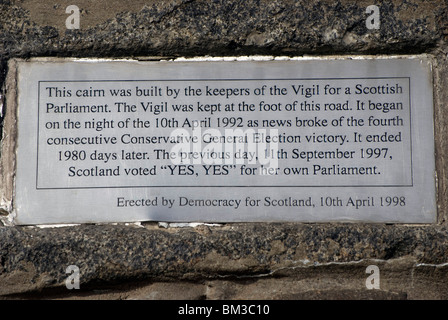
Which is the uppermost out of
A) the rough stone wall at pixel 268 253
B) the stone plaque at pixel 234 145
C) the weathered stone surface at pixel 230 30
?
the weathered stone surface at pixel 230 30

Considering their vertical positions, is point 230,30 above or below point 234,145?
above

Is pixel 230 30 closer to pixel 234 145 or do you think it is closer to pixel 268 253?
pixel 234 145

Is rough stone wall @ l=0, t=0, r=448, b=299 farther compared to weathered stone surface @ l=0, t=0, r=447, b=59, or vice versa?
weathered stone surface @ l=0, t=0, r=447, b=59

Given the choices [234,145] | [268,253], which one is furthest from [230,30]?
[268,253]

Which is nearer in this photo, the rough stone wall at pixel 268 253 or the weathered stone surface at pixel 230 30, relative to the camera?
the rough stone wall at pixel 268 253

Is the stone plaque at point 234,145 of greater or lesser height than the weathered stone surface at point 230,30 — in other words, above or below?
below

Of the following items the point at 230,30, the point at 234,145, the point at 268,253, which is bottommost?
the point at 268,253

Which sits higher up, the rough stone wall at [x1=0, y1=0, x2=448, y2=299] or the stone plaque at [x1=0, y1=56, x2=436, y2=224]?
the stone plaque at [x1=0, y1=56, x2=436, y2=224]

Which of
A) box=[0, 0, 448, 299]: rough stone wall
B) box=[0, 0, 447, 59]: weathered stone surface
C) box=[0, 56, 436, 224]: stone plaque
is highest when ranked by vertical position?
box=[0, 0, 447, 59]: weathered stone surface

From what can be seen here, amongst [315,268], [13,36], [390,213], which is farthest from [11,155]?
[390,213]

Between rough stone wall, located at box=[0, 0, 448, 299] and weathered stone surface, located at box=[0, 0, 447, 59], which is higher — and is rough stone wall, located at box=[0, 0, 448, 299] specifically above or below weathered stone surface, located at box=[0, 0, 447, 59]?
below
